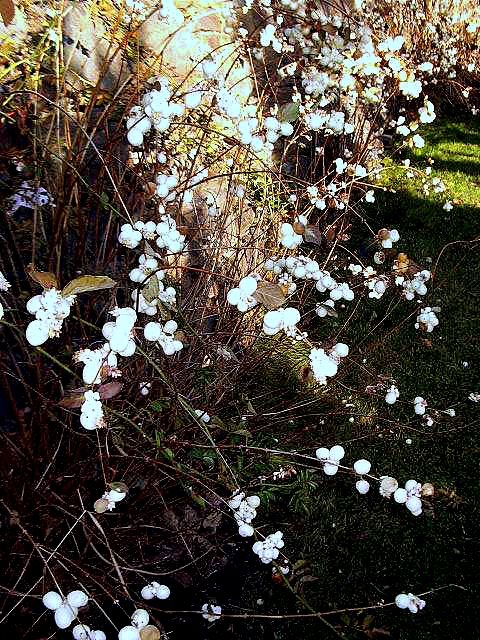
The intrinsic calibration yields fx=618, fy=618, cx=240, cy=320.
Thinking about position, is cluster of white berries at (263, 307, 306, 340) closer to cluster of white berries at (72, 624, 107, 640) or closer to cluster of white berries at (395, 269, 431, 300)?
cluster of white berries at (72, 624, 107, 640)

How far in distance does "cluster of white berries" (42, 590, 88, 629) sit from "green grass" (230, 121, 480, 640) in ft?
3.08

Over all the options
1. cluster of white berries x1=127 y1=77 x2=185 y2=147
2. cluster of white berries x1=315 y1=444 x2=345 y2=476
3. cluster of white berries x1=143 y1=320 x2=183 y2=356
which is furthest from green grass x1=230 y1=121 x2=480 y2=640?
cluster of white berries x1=127 y1=77 x2=185 y2=147

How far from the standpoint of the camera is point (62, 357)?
5.47 ft

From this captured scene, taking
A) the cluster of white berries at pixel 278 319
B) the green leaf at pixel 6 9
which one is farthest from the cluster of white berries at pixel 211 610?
the green leaf at pixel 6 9

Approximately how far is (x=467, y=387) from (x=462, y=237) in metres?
1.28

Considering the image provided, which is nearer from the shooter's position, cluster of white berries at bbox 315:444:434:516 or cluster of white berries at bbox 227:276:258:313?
cluster of white berries at bbox 227:276:258:313

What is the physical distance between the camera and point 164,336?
1.30 m

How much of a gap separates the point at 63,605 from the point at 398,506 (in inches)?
60.5

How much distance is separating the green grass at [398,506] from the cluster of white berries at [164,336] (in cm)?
83

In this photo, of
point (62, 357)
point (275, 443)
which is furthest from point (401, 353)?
point (62, 357)

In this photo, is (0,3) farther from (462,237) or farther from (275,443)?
(462,237)

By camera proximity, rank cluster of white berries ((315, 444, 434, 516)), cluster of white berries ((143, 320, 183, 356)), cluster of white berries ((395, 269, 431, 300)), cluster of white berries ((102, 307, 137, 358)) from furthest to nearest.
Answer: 1. cluster of white berries ((395, 269, 431, 300))
2. cluster of white berries ((315, 444, 434, 516))
3. cluster of white berries ((143, 320, 183, 356))
4. cluster of white berries ((102, 307, 137, 358))

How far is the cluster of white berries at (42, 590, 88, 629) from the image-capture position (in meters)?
1.01

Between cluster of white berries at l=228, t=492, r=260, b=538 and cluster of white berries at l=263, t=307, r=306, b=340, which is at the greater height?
cluster of white berries at l=263, t=307, r=306, b=340
